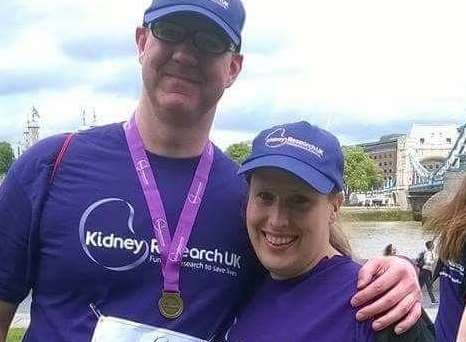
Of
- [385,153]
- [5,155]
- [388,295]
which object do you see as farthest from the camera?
[385,153]

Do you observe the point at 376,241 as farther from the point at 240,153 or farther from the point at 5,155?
the point at 5,155

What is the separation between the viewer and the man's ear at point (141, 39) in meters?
2.73

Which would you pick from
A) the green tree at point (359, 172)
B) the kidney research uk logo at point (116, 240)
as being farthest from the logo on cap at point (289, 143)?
the green tree at point (359, 172)

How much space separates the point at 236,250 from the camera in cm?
272

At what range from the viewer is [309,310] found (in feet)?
7.95

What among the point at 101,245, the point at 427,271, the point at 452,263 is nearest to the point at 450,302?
the point at 452,263

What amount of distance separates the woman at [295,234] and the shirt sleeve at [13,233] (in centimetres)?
77

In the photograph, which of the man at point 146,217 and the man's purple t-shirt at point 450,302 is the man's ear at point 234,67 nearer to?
the man at point 146,217

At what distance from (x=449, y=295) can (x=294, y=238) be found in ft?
4.45

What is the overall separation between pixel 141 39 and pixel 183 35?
0.26 meters

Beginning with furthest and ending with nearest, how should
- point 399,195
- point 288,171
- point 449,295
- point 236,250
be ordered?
point 399,195 → point 449,295 → point 236,250 → point 288,171

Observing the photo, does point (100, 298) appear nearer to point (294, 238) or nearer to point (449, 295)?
point (294, 238)

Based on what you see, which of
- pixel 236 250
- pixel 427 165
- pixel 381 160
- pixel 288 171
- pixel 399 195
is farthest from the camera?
pixel 381 160

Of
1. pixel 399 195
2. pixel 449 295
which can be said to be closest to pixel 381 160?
pixel 399 195
